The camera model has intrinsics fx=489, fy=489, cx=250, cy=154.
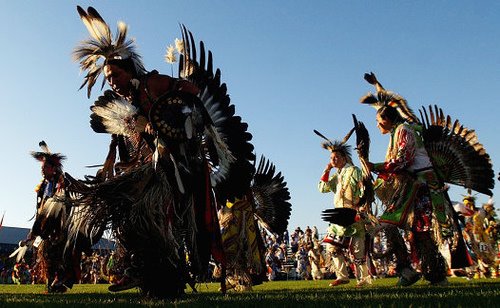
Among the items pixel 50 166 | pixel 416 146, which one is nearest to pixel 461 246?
pixel 416 146

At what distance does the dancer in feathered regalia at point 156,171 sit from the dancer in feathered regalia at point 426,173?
2.24 m

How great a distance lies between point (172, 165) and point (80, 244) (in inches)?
44.4

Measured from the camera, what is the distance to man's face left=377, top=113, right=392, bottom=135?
19.4 feet

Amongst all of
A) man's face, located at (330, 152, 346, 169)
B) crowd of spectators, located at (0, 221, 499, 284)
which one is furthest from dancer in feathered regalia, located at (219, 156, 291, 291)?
crowd of spectators, located at (0, 221, 499, 284)

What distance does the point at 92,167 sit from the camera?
4340mm

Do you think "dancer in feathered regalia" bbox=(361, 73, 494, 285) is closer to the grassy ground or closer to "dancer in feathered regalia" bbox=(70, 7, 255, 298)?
the grassy ground

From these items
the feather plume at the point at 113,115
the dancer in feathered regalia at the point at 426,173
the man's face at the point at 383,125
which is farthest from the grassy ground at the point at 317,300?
the man's face at the point at 383,125

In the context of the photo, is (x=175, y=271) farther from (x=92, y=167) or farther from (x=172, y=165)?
(x=92, y=167)

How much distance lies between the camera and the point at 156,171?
12.3 feet

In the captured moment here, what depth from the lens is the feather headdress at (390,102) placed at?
5969 mm

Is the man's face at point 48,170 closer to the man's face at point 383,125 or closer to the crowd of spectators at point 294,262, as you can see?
the man's face at point 383,125

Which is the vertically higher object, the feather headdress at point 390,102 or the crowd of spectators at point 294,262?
the feather headdress at point 390,102

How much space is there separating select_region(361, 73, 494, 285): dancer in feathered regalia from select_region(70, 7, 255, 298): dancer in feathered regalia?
2241 mm

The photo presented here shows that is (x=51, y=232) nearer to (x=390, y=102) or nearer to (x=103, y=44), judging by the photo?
(x=103, y=44)
